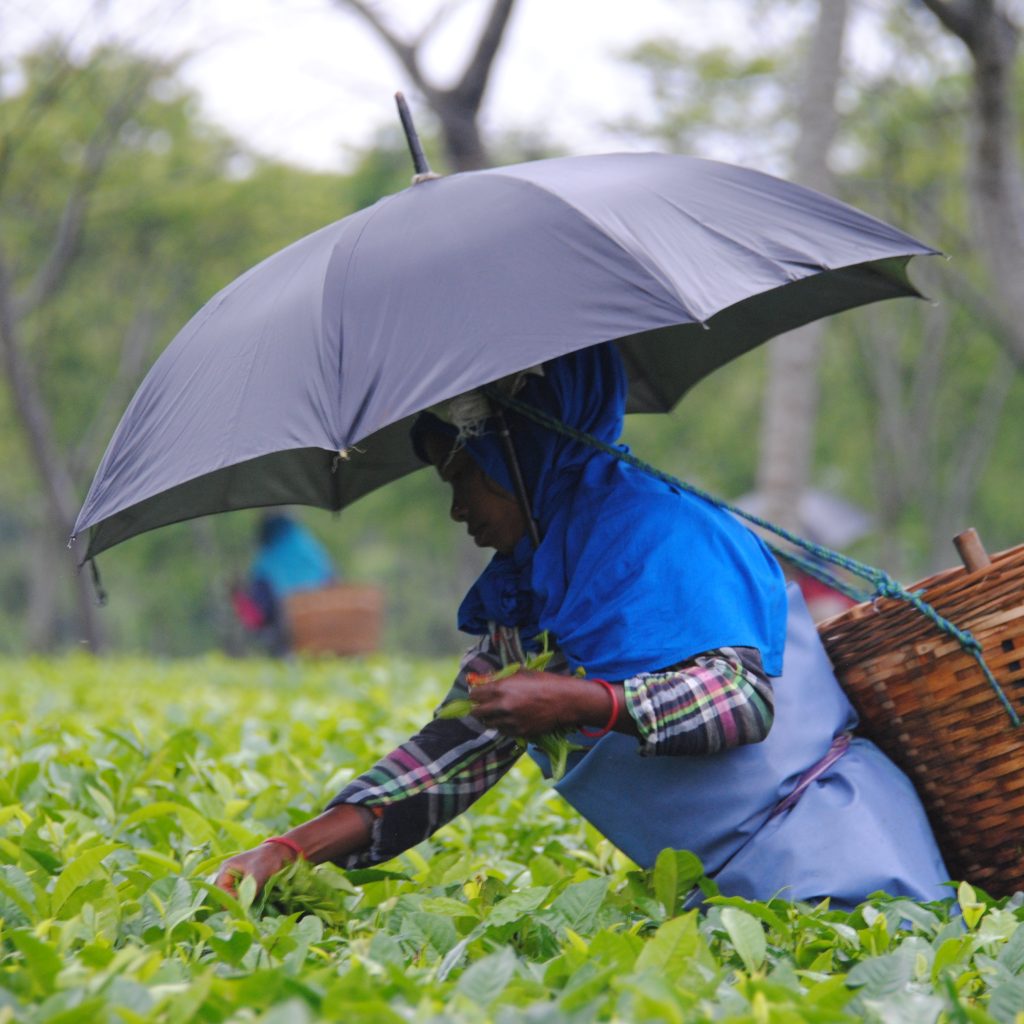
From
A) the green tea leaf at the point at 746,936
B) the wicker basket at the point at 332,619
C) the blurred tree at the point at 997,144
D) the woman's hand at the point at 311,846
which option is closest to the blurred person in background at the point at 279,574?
the wicker basket at the point at 332,619

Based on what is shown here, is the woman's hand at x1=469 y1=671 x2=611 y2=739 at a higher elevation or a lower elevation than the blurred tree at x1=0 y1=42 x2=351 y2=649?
lower

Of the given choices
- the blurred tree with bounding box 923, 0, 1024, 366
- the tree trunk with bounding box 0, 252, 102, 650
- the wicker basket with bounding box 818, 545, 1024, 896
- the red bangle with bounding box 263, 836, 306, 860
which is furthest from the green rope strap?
the tree trunk with bounding box 0, 252, 102, 650

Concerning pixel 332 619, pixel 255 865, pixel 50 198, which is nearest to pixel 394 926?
pixel 255 865

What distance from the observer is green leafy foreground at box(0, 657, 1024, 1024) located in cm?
177

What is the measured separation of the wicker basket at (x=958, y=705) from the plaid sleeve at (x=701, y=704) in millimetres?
456

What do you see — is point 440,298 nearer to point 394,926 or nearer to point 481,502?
point 481,502

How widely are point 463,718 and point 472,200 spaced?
3.22 ft

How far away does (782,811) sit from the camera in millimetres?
2611

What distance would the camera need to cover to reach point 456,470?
271 cm

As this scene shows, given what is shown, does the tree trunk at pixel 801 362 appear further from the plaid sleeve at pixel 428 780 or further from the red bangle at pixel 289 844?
the red bangle at pixel 289 844

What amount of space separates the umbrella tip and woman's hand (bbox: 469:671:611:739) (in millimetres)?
1013

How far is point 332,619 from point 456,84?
5493 mm

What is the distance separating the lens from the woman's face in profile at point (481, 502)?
8.86ft

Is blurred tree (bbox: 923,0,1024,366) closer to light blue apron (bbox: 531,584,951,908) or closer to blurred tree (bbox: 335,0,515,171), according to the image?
blurred tree (bbox: 335,0,515,171)
